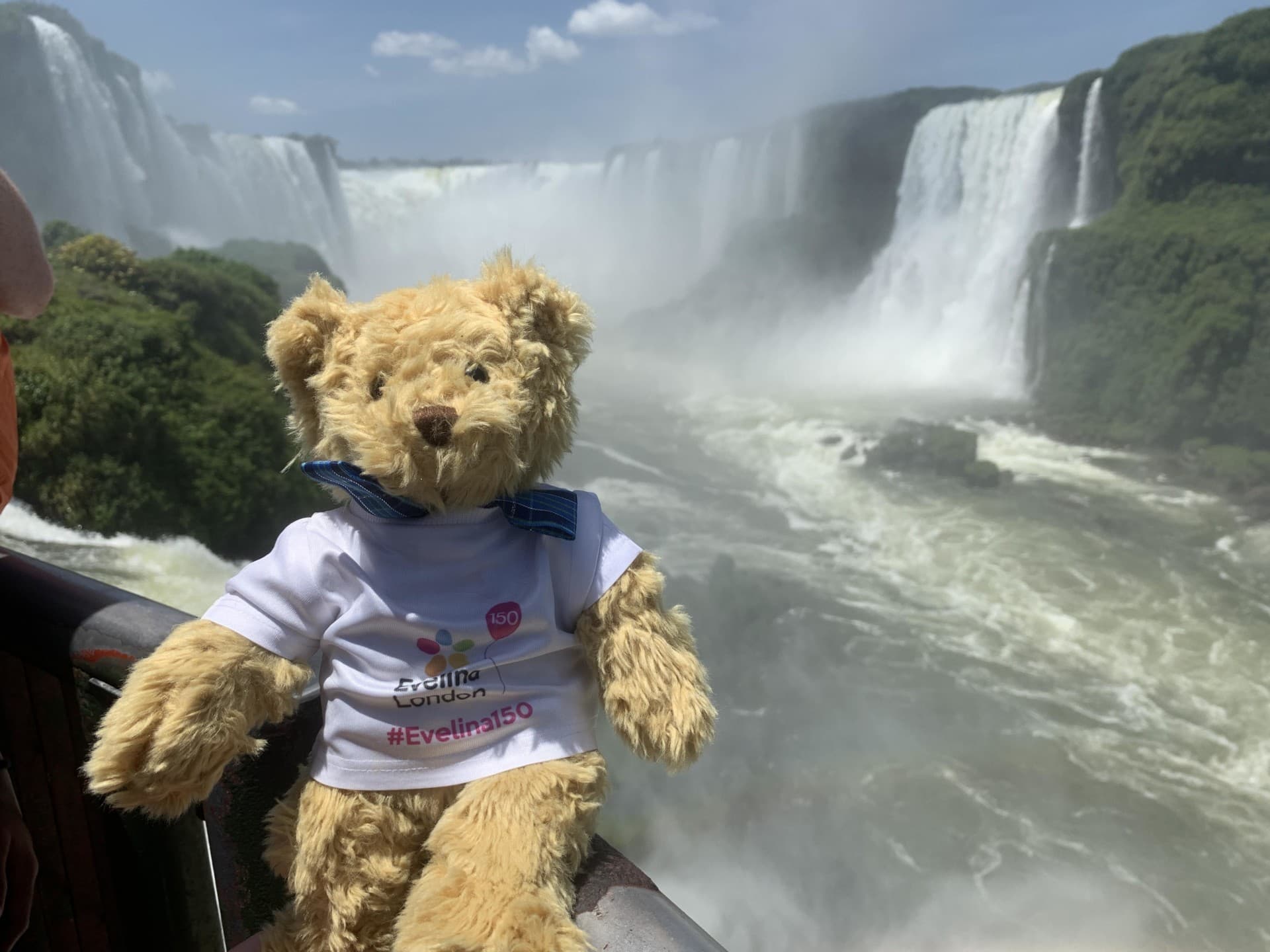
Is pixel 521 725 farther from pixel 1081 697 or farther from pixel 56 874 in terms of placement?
pixel 1081 697

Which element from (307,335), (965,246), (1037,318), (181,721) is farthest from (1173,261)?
(181,721)

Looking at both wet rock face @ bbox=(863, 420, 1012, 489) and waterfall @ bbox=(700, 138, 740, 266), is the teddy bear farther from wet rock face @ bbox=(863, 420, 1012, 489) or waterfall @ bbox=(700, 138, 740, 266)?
waterfall @ bbox=(700, 138, 740, 266)

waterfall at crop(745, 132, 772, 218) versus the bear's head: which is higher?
the bear's head

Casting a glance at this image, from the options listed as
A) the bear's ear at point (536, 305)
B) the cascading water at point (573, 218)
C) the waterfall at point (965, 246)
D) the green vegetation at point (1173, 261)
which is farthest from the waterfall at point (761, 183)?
the bear's ear at point (536, 305)

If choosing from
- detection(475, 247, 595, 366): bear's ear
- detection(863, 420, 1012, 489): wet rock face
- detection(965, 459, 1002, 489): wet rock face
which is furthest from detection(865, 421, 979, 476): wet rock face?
detection(475, 247, 595, 366): bear's ear

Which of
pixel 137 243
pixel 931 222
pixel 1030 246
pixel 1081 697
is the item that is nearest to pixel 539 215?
pixel 137 243

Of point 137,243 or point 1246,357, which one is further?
point 137,243
